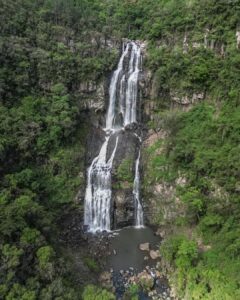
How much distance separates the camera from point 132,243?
28.2 metres

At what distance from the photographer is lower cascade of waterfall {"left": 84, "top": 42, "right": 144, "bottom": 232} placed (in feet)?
99.5

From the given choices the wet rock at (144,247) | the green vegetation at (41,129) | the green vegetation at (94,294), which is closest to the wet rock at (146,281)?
the wet rock at (144,247)

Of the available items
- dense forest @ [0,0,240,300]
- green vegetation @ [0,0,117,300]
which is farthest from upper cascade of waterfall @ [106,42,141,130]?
green vegetation @ [0,0,117,300]

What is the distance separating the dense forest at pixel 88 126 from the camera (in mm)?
21469

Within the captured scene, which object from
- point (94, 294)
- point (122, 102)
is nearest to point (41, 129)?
point (122, 102)

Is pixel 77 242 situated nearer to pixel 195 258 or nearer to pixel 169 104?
pixel 195 258

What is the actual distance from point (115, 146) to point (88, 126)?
13.5 ft

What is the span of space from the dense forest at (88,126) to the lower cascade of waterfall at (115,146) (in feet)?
4.41

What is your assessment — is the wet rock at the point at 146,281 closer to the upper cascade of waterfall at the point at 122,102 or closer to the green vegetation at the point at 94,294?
the green vegetation at the point at 94,294

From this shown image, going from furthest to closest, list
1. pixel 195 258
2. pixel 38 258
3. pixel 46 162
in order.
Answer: pixel 46 162 < pixel 195 258 < pixel 38 258

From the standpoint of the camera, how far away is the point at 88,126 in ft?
115

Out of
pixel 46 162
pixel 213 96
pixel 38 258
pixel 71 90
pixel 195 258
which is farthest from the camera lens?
pixel 71 90

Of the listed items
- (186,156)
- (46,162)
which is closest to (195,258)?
(186,156)

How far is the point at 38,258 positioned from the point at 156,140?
1876 cm
